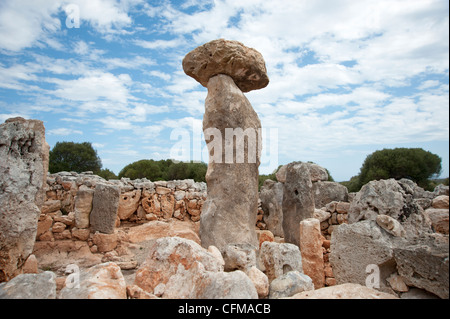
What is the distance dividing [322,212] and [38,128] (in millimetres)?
6109

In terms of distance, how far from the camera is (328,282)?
4.22 metres

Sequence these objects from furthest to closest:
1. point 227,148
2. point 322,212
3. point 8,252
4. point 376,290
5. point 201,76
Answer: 1. point 322,212
2. point 201,76
3. point 227,148
4. point 8,252
5. point 376,290

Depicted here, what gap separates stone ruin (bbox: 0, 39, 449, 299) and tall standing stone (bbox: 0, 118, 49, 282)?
0.4 inches

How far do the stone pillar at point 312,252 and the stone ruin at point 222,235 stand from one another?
1cm

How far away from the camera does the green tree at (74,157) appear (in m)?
18.1

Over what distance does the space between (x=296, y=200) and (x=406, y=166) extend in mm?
14370

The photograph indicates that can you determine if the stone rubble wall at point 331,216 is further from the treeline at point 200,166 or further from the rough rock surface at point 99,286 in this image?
the treeline at point 200,166

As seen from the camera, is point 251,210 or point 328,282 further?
point 251,210

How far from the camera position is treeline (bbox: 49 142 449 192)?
17.4 m

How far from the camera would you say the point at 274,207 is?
8.54 meters

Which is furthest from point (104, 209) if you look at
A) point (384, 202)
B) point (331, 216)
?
point (331, 216)
